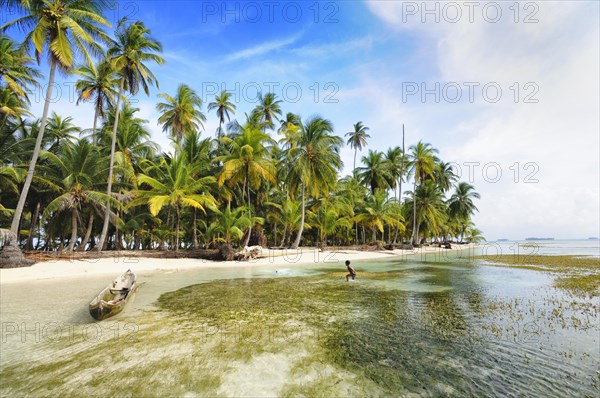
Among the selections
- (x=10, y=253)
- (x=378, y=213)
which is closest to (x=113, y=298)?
(x=10, y=253)

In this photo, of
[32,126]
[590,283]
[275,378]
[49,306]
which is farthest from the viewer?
[32,126]

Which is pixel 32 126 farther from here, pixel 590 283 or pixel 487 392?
pixel 590 283

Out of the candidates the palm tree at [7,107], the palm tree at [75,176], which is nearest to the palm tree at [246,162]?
the palm tree at [75,176]

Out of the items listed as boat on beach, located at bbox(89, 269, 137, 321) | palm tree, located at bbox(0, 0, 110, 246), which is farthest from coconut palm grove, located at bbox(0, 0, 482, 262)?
boat on beach, located at bbox(89, 269, 137, 321)

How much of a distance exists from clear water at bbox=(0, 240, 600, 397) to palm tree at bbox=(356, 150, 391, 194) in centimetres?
3507

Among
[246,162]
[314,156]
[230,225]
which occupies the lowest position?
[230,225]

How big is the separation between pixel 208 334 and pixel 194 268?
14164 mm

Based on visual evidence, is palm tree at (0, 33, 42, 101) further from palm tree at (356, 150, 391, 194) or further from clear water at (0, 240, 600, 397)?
palm tree at (356, 150, 391, 194)

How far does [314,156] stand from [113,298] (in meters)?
22.5

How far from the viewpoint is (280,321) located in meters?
7.16

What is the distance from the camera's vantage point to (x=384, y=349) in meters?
5.33

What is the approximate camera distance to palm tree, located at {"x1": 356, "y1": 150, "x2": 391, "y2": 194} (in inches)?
1714

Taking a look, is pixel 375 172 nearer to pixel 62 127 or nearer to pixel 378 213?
pixel 378 213

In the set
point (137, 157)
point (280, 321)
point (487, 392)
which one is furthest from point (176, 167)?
point (487, 392)
